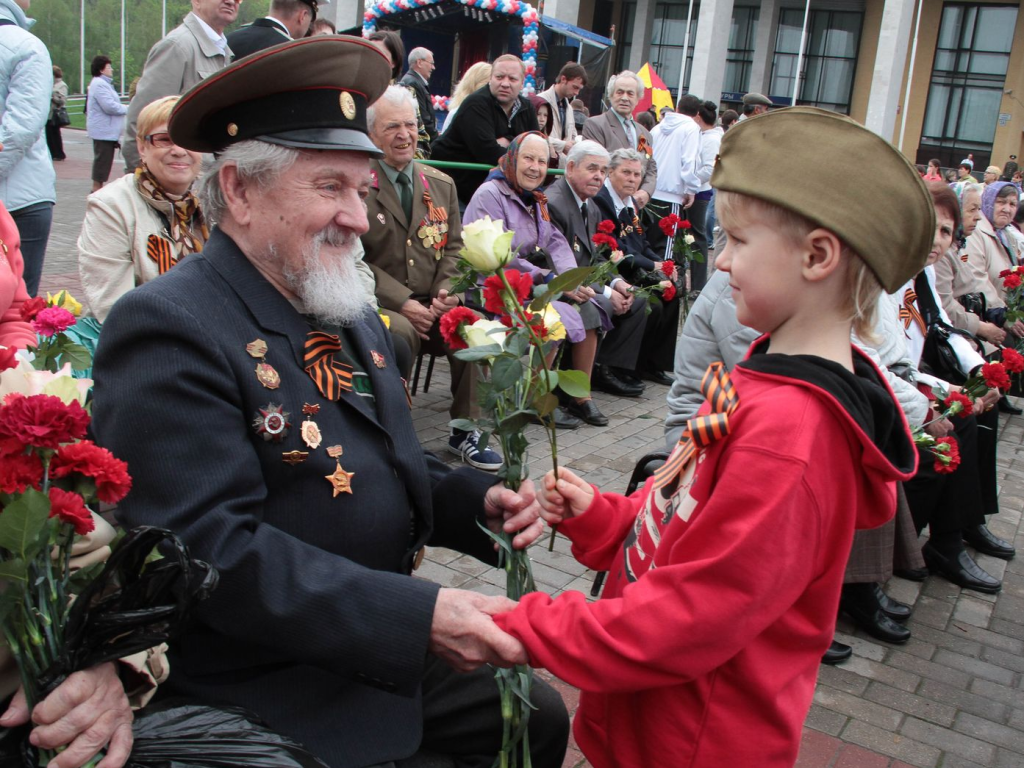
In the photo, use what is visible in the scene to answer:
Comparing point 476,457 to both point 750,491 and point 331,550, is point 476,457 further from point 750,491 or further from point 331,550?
point 750,491

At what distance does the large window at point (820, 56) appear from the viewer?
117 ft

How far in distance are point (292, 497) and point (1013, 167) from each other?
23386 mm

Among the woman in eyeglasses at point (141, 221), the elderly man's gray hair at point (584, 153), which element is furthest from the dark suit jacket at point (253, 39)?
the elderly man's gray hair at point (584, 153)

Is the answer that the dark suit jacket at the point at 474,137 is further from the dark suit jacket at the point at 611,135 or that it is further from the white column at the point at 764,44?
the white column at the point at 764,44

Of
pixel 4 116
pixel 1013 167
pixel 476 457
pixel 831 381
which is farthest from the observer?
pixel 1013 167

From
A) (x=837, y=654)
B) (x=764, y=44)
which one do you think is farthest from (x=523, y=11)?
(x=764, y=44)

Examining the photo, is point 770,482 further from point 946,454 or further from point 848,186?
point 946,454

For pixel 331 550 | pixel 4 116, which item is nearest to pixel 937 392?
pixel 331 550

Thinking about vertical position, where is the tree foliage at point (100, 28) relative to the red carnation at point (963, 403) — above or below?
above

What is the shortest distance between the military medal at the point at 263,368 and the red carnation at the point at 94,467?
471 mm

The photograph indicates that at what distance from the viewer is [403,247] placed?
5281 millimetres

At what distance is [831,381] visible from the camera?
4.82 ft

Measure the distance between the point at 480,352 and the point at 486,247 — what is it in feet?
0.67

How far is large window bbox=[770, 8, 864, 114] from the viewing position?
35.6 meters
